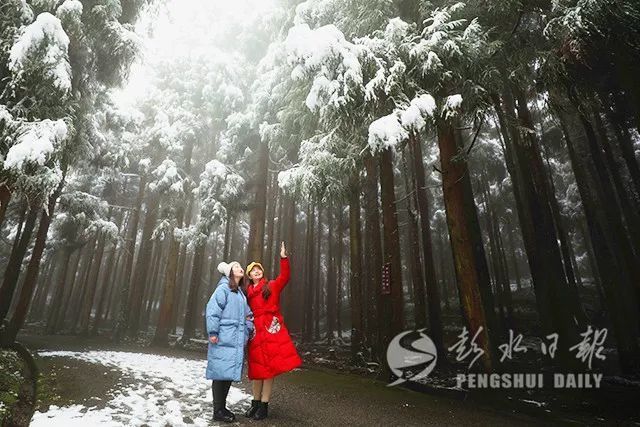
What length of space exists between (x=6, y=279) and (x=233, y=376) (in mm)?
10844

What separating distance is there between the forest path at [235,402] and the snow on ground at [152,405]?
0.01 metres

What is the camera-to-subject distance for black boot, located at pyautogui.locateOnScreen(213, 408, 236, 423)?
4.47m

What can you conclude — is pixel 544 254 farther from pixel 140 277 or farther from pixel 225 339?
pixel 140 277

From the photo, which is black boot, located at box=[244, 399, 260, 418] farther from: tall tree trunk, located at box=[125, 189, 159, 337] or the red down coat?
tall tree trunk, located at box=[125, 189, 159, 337]

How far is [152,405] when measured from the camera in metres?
5.14

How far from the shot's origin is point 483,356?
254 inches

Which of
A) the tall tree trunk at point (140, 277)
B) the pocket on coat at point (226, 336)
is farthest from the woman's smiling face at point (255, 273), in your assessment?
the tall tree trunk at point (140, 277)

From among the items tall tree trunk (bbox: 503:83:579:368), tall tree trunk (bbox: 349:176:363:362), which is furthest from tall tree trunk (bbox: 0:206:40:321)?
tall tree trunk (bbox: 503:83:579:368)

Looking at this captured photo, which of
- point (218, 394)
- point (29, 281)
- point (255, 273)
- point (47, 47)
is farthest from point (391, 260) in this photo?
point (29, 281)

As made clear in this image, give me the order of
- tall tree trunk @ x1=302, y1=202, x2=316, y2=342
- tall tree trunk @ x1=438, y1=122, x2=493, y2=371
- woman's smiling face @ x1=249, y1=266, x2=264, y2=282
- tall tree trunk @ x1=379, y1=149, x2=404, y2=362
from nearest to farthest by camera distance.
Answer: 1. woman's smiling face @ x1=249, y1=266, x2=264, y2=282
2. tall tree trunk @ x1=438, y1=122, x2=493, y2=371
3. tall tree trunk @ x1=379, y1=149, x2=404, y2=362
4. tall tree trunk @ x1=302, y1=202, x2=316, y2=342

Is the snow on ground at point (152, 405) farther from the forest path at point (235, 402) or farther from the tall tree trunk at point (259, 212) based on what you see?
the tall tree trunk at point (259, 212)

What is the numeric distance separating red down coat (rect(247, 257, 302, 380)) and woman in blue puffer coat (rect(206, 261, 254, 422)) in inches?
7.6

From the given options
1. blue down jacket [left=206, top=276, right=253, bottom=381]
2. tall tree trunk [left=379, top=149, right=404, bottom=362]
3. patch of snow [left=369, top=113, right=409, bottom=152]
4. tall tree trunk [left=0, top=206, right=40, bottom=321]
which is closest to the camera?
blue down jacket [left=206, top=276, right=253, bottom=381]

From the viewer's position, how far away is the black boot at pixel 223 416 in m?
4.47
